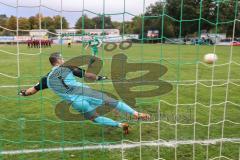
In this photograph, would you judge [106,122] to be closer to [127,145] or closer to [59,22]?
[127,145]

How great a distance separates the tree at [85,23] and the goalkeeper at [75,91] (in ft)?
2.57

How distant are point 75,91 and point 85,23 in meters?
1.21

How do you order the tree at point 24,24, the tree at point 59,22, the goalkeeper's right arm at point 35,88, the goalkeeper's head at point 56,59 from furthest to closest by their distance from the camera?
the goalkeeper's head at point 56,59 → the goalkeeper's right arm at point 35,88 → the tree at point 24,24 → the tree at point 59,22

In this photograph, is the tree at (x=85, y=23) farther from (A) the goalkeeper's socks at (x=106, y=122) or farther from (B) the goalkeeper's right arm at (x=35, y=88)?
(A) the goalkeeper's socks at (x=106, y=122)

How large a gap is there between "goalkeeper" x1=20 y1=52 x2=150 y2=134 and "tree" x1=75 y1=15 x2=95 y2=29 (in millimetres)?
783

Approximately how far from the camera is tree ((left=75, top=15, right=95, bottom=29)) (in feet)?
15.3

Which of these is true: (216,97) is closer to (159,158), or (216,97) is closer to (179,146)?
(179,146)

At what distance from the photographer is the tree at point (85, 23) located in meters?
4.66

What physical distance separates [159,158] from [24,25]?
273cm

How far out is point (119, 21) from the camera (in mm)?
4902

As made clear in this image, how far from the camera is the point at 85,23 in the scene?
4902 millimetres

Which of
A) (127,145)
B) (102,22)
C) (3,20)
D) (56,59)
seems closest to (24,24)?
(3,20)

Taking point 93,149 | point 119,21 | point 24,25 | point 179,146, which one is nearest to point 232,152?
point 179,146

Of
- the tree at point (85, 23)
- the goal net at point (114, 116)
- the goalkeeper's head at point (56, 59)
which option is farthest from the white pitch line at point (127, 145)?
the tree at point (85, 23)
